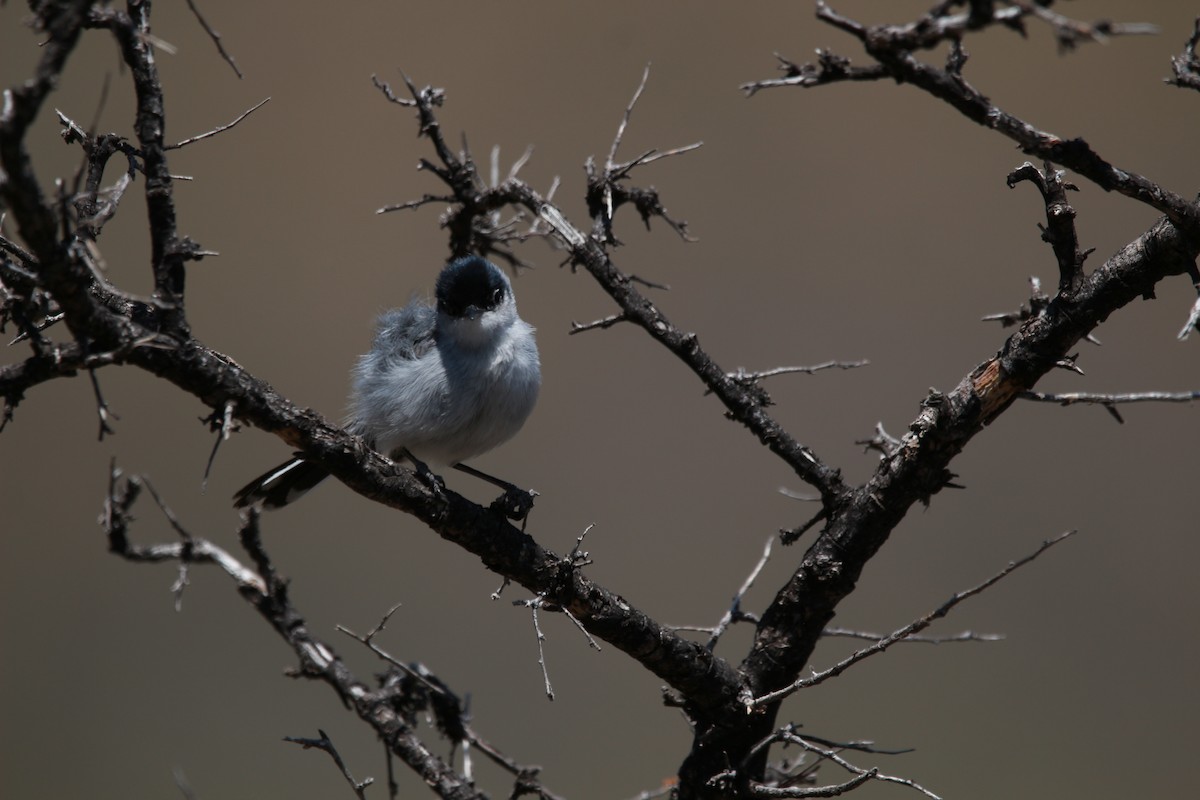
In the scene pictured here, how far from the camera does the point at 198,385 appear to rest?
1984 millimetres

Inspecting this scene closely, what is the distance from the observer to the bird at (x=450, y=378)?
3518 millimetres

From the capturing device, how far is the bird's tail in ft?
10.2

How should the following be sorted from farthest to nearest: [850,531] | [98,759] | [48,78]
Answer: [98,759], [850,531], [48,78]

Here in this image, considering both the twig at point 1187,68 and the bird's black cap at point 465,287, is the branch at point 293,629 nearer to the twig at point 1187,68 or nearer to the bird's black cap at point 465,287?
the bird's black cap at point 465,287

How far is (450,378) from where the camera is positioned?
3.54 metres

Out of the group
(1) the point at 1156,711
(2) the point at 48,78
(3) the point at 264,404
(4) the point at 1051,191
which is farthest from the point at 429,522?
(1) the point at 1156,711

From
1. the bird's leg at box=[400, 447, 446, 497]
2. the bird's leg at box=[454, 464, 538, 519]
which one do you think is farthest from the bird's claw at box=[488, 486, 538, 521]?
the bird's leg at box=[400, 447, 446, 497]

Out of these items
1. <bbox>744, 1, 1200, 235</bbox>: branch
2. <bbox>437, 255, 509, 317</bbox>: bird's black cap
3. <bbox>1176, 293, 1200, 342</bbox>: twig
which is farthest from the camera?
<bbox>437, 255, 509, 317</bbox>: bird's black cap

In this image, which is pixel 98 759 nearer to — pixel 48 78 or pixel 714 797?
pixel 714 797

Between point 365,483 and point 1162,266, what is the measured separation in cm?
189

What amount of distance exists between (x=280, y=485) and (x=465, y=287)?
991mm

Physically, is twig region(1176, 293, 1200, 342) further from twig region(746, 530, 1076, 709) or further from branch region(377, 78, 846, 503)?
branch region(377, 78, 846, 503)

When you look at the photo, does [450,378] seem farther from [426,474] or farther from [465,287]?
[426,474]

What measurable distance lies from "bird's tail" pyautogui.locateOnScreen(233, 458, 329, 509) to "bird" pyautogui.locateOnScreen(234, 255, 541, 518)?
15.5 inches
